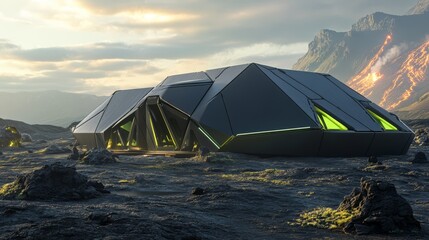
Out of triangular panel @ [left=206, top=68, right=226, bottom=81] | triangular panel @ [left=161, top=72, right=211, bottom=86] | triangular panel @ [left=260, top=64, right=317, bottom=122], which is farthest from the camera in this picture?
triangular panel @ [left=161, top=72, right=211, bottom=86]

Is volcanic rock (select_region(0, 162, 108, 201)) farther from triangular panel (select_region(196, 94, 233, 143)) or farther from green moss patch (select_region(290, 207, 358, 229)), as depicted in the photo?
triangular panel (select_region(196, 94, 233, 143))

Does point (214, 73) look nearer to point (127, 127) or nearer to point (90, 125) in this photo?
point (127, 127)

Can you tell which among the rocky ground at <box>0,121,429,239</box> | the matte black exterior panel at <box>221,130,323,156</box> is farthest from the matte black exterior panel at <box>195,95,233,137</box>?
the rocky ground at <box>0,121,429,239</box>

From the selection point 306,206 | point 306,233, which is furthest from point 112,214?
point 306,206

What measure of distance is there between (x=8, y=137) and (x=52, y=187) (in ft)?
107

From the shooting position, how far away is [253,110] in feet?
82.9

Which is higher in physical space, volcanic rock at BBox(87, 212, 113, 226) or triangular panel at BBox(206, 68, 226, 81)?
triangular panel at BBox(206, 68, 226, 81)

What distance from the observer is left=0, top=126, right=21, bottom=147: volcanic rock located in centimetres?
3925

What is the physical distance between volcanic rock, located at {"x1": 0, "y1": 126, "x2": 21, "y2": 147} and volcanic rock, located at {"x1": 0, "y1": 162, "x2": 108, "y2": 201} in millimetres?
31346

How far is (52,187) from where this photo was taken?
1077 cm

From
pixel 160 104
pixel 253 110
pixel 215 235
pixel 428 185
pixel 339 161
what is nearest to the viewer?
pixel 215 235

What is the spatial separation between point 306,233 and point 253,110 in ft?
57.6

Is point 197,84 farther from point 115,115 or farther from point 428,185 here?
point 428,185

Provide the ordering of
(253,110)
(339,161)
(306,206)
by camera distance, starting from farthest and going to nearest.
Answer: (253,110), (339,161), (306,206)
